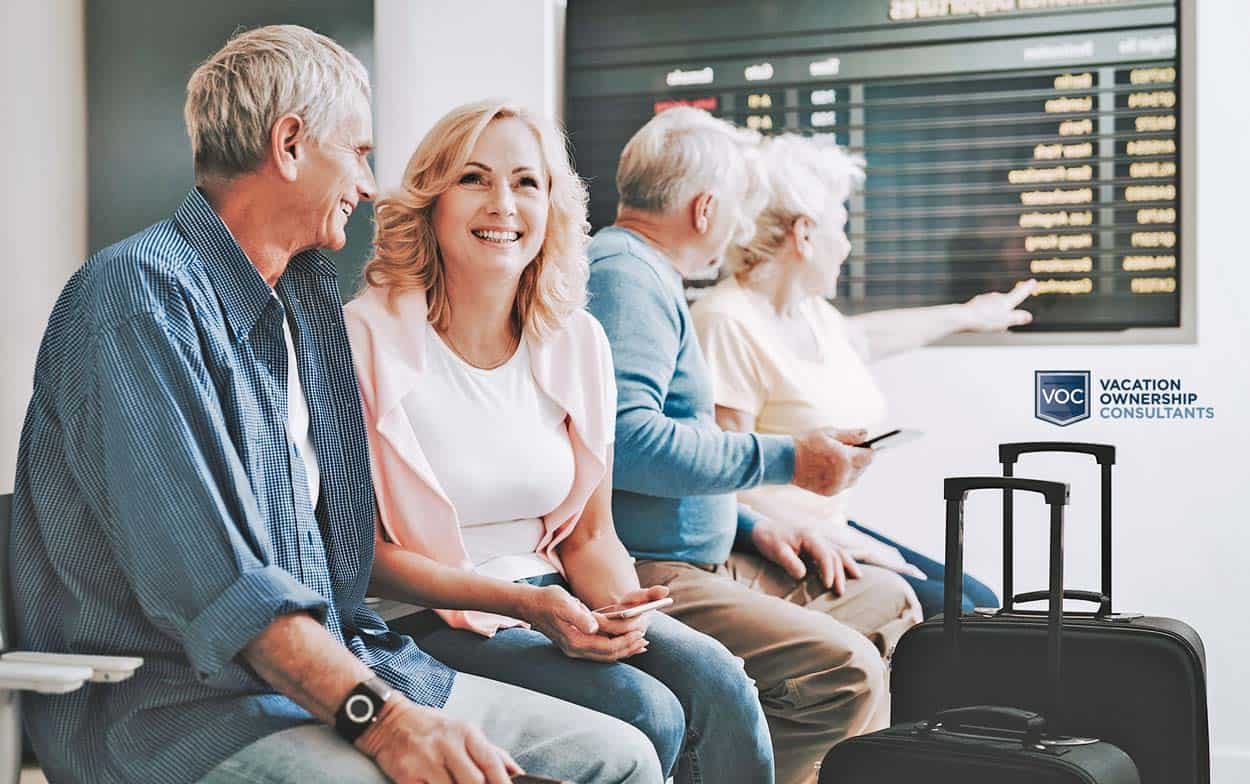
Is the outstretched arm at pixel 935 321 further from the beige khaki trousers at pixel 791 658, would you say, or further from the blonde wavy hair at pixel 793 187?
the beige khaki trousers at pixel 791 658

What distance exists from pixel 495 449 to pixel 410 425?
0.13 metres

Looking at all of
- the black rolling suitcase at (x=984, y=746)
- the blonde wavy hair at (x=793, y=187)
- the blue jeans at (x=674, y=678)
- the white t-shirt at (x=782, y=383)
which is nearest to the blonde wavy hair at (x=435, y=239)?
the blue jeans at (x=674, y=678)

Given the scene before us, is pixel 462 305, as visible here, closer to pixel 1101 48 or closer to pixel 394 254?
pixel 394 254

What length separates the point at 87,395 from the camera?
4.37 feet

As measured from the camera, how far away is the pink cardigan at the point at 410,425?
69.9 inches

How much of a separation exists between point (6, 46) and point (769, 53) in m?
1.79

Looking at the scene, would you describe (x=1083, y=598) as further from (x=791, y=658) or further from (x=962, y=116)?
(x=962, y=116)

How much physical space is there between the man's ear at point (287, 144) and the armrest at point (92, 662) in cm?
61

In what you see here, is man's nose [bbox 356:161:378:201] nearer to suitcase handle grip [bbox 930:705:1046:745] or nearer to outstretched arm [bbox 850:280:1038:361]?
suitcase handle grip [bbox 930:705:1046:745]

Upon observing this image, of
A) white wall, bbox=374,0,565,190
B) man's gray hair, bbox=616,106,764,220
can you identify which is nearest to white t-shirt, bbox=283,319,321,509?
man's gray hair, bbox=616,106,764,220

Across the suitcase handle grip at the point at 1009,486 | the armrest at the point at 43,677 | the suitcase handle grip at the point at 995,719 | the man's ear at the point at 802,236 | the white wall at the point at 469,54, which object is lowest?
the suitcase handle grip at the point at 995,719

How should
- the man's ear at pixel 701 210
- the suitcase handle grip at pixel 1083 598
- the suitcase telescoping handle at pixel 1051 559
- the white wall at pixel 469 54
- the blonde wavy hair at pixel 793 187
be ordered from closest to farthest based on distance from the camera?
1. the suitcase telescoping handle at pixel 1051 559
2. the suitcase handle grip at pixel 1083 598
3. the man's ear at pixel 701 210
4. the blonde wavy hair at pixel 793 187
5. the white wall at pixel 469 54

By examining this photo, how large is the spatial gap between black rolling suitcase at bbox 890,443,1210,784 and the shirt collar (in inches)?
48.9

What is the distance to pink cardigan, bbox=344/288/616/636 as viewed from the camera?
1.77m
